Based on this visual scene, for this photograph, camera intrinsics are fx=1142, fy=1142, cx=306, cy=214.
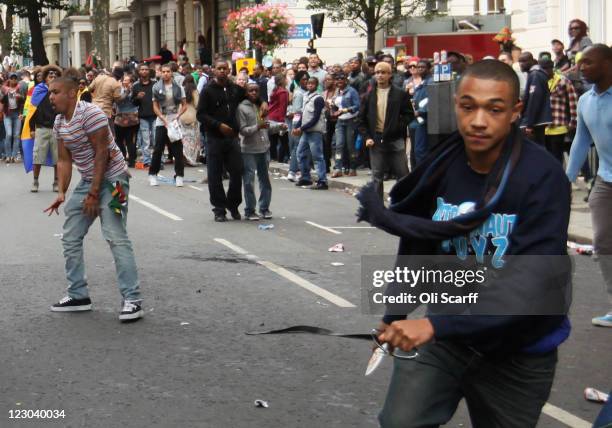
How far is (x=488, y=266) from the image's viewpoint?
334cm

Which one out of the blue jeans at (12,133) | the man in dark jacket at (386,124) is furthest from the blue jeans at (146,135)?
the man in dark jacket at (386,124)

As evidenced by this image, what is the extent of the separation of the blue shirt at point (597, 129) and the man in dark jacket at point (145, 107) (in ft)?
50.9

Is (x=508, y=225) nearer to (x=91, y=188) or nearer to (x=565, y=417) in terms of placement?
(x=565, y=417)

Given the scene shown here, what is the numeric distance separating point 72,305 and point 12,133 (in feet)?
60.2

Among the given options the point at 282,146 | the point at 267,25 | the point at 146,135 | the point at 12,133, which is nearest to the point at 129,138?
the point at 146,135

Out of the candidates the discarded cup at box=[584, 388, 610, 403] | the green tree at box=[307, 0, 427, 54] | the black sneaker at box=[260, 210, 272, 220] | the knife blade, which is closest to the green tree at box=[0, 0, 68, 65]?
the green tree at box=[307, 0, 427, 54]

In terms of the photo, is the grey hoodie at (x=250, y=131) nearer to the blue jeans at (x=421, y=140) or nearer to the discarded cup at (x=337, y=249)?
the discarded cup at (x=337, y=249)

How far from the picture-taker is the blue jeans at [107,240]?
8016 millimetres

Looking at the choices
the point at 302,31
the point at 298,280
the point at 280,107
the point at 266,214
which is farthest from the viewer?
the point at 302,31

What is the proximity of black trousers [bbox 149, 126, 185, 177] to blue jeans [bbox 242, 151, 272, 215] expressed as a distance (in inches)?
179

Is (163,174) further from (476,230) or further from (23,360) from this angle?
(476,230)

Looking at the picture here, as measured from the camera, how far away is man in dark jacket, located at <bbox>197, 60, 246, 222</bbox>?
13883mm

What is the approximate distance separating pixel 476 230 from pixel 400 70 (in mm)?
18461

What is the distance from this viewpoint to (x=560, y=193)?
3281 millimetres
